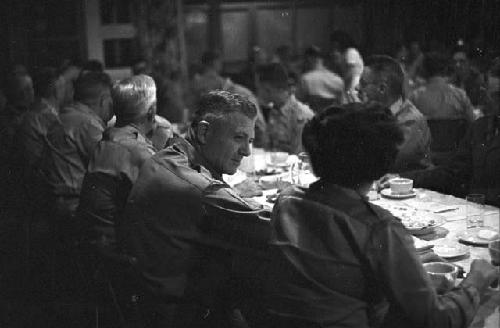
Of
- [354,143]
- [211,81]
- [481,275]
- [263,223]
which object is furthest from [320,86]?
[354,143]

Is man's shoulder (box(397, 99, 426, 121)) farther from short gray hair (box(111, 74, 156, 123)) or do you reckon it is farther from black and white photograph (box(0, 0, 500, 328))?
short gray hair (box(111, 74, 156, 123))

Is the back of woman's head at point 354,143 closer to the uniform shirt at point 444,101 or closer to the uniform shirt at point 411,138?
the uniform shirt at point 411,138

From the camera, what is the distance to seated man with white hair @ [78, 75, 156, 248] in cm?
291

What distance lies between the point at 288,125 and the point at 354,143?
3.70 m

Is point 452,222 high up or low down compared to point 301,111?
down

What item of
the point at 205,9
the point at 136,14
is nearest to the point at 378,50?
the point at 205,9

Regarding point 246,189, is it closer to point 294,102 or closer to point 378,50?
point 294,102

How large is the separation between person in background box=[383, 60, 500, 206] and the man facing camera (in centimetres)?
160

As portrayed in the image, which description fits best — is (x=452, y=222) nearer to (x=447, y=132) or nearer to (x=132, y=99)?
(x=132, y=99)

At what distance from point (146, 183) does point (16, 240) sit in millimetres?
3738

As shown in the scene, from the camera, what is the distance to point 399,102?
406cm

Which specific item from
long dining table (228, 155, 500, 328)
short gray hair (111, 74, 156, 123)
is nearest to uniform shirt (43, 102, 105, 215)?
long dining table (228, 155, 500, 328)

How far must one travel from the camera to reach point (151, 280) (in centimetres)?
209

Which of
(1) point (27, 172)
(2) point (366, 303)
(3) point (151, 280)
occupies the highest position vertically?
(2) point (366, 303)
